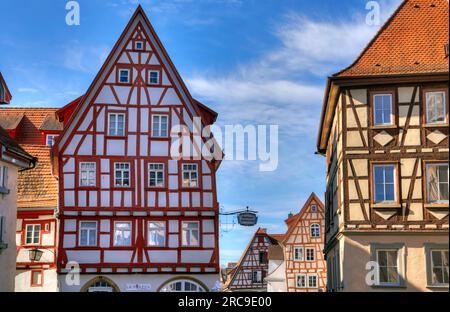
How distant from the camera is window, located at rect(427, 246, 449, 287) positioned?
24.0m

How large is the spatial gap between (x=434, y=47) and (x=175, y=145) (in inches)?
490

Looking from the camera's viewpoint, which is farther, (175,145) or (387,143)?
(175,145)

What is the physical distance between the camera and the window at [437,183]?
80.0 feet

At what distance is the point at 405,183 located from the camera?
24.5 metres

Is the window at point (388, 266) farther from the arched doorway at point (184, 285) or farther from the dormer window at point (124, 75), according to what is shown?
the dormer window at point (124, 75)

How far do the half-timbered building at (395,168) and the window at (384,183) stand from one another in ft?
0.11

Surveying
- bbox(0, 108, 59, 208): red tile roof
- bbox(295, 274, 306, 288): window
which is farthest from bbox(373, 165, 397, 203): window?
bbox(295, 274, 306, 288): window

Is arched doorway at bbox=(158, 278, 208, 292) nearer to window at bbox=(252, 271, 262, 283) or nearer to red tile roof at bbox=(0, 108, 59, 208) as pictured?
red tile roof at bbox=(0, 108, 59, 208)

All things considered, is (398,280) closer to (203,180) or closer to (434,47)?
(434,47)

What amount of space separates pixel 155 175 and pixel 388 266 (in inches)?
488

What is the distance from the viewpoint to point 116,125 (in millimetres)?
33594

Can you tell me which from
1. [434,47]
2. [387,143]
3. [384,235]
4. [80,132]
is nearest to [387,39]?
[434,47]
